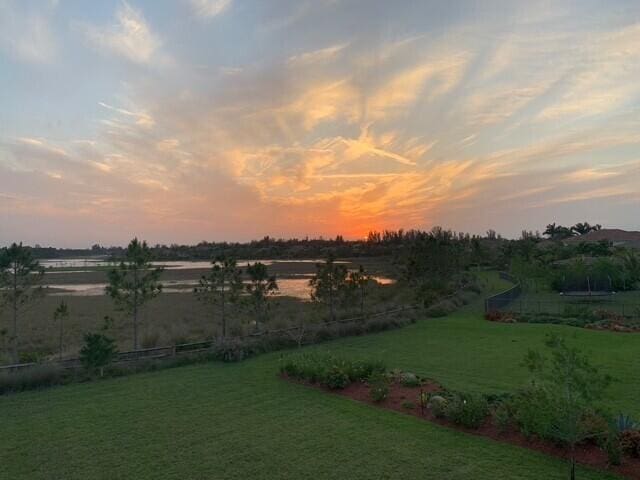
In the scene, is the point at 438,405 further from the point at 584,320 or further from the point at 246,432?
the point at 584,320

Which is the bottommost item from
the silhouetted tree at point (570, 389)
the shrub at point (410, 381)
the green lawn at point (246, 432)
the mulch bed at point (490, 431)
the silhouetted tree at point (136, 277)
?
the green lawn at point (246, 432)

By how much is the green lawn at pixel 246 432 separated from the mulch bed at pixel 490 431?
0.95 ft

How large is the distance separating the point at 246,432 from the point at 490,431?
4633 mm

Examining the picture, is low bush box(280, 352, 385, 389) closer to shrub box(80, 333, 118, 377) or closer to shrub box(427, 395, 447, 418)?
shrub box(427, 395, 447, 418)

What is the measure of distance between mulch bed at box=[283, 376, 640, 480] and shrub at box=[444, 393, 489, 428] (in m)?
0.11

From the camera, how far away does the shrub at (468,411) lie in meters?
8.47

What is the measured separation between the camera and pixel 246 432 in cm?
868

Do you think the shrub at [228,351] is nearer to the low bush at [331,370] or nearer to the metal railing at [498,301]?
the low bush at [331,370]

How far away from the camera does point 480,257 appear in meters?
75.0

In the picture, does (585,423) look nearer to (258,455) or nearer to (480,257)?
(258,455)

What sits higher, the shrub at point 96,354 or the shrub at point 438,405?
the shrub at point 96,354

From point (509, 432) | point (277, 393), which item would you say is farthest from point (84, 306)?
point (509, 432)


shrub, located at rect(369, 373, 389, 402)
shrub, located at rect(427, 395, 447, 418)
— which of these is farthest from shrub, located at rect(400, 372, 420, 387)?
shrub, located at rect(427, 395, 447, 418)

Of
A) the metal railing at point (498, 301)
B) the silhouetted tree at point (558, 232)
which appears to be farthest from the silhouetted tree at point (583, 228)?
the metal railing at point (498, 301)
